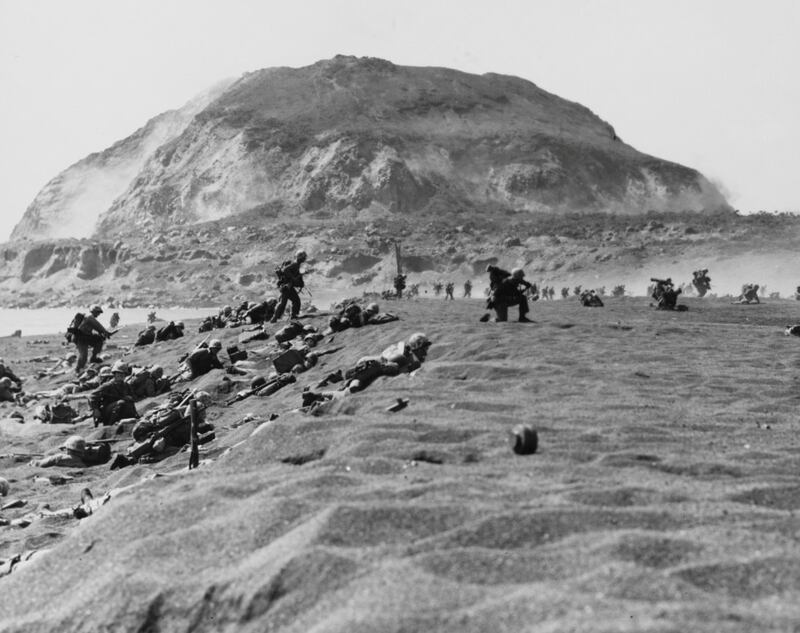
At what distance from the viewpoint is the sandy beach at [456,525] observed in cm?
336

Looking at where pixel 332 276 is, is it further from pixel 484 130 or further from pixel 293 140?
pixel 484 130

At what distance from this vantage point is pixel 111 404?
1303cm

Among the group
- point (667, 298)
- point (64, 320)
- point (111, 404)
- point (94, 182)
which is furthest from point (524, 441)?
point (94, 182)

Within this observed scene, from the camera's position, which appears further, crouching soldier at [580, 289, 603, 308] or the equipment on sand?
crouching soldier at [580, 289, 603, 308]

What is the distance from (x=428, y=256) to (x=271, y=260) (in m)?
14.4

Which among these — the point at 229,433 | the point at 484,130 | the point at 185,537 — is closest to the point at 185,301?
the point at 484,130

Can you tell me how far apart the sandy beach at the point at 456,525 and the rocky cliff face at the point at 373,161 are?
83.5 meters

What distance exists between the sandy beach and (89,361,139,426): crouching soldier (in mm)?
4138

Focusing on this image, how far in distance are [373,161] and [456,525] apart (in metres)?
95.4

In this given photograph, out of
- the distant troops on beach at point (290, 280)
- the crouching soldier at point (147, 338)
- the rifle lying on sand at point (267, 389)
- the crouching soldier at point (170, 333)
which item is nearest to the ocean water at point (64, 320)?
the crouching soldier at point (147, 338)

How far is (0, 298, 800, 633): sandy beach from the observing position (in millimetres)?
3361

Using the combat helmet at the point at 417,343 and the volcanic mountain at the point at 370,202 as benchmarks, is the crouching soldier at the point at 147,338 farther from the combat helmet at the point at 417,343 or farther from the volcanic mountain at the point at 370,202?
the volcanic mountain at the point at 370,202

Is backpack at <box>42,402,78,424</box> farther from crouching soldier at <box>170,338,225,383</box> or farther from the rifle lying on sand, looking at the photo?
the rifle lying on sand

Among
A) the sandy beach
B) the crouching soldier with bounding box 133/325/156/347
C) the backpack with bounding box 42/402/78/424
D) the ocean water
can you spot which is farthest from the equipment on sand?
the ocean water
